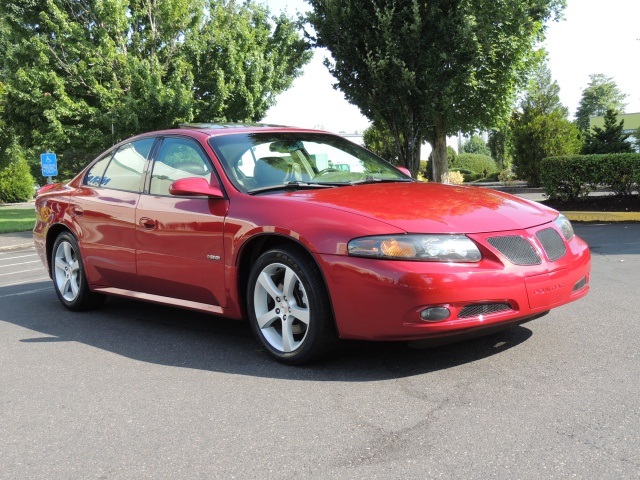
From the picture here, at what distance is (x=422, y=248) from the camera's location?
387 cm

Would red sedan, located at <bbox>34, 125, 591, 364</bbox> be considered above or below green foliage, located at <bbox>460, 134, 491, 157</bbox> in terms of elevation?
below

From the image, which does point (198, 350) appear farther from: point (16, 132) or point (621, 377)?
point (16, 132)

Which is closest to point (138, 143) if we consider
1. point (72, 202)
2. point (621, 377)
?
point (72, 202)

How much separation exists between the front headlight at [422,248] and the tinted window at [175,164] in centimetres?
165

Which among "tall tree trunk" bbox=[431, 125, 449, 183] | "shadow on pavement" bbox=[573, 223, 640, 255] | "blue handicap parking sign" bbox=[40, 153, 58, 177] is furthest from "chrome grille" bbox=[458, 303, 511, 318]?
"tall tree trunk" bbox=[431, 125, 449, 183]

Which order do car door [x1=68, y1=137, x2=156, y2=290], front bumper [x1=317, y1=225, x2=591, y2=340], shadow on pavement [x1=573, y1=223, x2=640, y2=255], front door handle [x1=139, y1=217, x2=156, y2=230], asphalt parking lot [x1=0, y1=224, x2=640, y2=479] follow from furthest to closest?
1. shadow on pavement [x1=573, y1=223, x2=640, y2=255]
2. car door [x1=68, y1=137, x2=156, y2=290]
3. front door handle [x1=139, y1=217, x2=156, y2=230]
4. front bumper [x1=317, y1=225, x2=591, y2=340]
5. asphalt parking lot [x1=0, y1=224, x2=640, y2=479]

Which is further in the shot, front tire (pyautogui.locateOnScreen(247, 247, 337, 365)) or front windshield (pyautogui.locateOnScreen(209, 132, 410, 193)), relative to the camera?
front windshield (pyautogui.locateOnScreen(209, 132, 410, 193))

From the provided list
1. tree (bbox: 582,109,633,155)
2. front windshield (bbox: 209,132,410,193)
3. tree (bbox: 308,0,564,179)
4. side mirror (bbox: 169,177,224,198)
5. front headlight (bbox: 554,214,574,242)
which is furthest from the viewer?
tree (bbox: 582,109,633,155)

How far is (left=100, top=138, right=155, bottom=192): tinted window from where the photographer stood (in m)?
5.70

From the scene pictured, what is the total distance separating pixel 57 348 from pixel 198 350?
3.60 feet

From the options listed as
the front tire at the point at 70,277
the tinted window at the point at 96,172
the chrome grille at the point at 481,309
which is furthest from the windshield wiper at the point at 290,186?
the front tire at the point at 70,277

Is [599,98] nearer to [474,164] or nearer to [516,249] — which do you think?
[474,164]

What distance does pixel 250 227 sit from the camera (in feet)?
14.8

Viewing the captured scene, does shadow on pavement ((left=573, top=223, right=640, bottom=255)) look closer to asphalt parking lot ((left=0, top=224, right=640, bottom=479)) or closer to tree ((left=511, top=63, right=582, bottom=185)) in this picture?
asphalt parking lot ((left=0, top=224, right=640, bottom=479))
